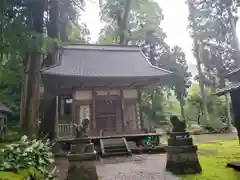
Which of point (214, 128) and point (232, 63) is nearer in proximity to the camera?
point (214, 128)

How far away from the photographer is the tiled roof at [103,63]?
1473 centimetres

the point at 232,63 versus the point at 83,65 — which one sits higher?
the point at 232,63

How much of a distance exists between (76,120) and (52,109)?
2.91m

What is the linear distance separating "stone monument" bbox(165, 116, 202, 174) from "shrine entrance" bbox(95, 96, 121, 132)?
939cm

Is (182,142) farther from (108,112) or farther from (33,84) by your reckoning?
(108,112)

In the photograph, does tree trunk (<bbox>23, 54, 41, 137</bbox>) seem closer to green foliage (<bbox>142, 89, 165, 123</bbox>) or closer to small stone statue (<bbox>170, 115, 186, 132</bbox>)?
small stone statue (<bbox>170, 115, 186, 132</bbox>)

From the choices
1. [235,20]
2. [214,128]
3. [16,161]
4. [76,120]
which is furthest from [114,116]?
[235,20]

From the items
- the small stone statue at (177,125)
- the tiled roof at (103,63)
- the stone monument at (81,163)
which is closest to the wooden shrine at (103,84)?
the tiled roof at (103,63)

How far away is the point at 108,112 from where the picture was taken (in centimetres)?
1688

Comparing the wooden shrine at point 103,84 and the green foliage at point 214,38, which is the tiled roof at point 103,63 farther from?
the green foliage at point 214,38

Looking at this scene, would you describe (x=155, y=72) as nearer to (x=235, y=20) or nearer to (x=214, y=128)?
(x=214, y=128)

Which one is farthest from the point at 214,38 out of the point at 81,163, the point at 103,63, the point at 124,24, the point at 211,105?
the point at 81,163

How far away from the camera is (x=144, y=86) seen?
1722cm

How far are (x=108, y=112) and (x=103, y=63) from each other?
3.72 metres
